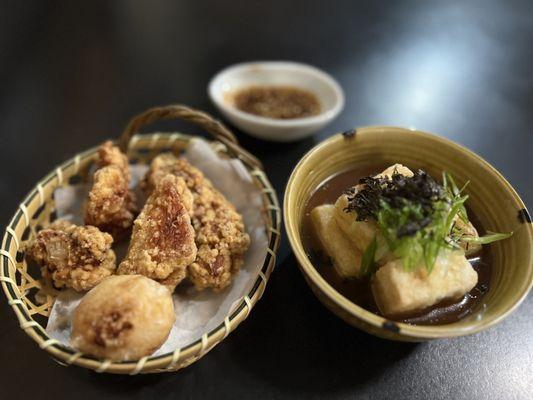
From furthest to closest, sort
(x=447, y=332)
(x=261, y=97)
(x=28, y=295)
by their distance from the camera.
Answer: (x=261, y=97)
(x=28, y=295)
(x=447, y=332)

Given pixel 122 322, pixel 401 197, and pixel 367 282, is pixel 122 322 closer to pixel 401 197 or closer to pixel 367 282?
pixel 367 282

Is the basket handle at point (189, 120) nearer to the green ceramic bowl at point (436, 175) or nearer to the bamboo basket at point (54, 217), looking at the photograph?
the bamboo basket at point (54, 217)

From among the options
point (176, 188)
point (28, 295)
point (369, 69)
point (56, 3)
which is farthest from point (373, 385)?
point (56, 3)

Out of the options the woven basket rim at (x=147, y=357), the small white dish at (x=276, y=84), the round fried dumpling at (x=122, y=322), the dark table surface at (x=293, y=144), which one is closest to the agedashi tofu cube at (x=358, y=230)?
the woven basket rim at (x=147, y=357)

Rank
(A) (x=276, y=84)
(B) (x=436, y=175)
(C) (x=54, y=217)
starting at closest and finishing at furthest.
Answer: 1. (B) (x=436, y=175)
2. (C) (x=54, y=217)
3. (A) (x=276, y=84)

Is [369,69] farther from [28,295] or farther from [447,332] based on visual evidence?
[28,295]

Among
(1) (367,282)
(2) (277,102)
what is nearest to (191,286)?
(1) (367,282)
